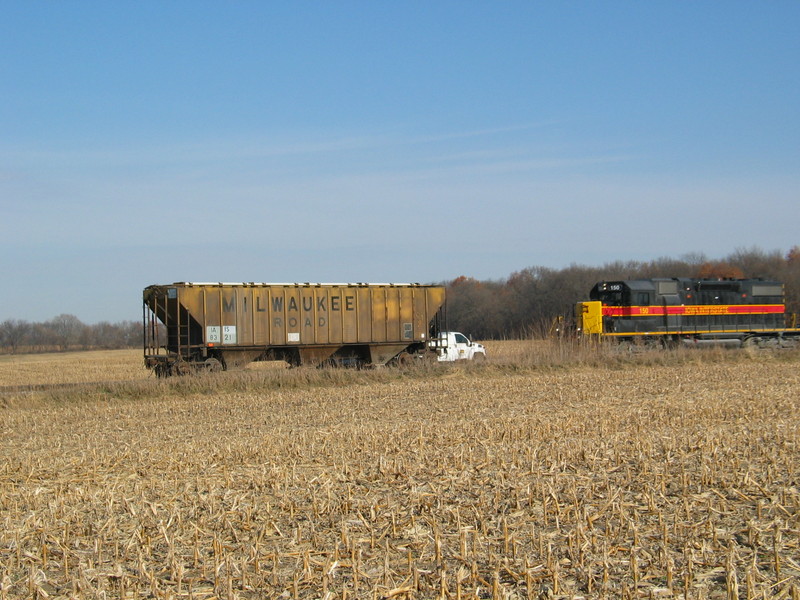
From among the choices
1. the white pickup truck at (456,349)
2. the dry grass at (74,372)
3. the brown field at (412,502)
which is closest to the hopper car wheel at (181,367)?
the dry grass at (74,372)

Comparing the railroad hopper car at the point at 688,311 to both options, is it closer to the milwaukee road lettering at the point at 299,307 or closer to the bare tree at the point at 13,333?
the milwaukee road lettering at the point at 299,307

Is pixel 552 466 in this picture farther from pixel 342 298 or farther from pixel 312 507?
pixel 342 298

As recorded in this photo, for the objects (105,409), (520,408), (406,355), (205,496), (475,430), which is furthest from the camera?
(406,355)

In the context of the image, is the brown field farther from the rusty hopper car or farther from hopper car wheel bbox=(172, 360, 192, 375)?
the rusty hopper car

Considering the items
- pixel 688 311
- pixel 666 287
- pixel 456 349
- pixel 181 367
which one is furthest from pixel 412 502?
pixel 688 311

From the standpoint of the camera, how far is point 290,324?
27734 mm

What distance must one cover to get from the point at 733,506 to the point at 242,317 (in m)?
21.1

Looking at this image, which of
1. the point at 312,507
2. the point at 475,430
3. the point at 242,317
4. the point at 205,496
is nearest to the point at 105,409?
the point at 242,317

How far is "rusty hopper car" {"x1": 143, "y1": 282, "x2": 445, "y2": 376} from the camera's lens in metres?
26.4

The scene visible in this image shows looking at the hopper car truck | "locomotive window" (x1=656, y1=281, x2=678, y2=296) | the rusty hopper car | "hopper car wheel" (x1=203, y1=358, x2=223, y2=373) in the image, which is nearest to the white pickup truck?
the hopper car truck

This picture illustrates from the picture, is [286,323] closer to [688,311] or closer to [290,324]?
[290,324]

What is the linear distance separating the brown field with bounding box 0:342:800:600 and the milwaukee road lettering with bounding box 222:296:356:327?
31.9 ft

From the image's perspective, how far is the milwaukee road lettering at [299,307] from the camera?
27.2 meters

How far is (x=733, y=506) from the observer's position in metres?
7.93
